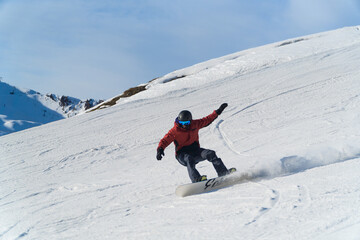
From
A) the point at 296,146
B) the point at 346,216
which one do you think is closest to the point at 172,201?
the point at 346,216

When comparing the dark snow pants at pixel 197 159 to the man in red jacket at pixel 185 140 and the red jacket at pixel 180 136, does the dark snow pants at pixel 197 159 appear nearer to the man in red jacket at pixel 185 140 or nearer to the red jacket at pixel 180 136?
the man in red jacket at pixel 185 140

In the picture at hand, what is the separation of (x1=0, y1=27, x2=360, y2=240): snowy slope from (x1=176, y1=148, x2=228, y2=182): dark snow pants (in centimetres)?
49

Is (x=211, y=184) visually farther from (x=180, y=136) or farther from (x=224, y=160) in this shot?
(x=224, y=160)

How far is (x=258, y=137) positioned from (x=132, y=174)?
4.27 m

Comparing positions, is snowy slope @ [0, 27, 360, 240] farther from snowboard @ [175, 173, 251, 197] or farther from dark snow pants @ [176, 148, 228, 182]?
dark snow pants @ [176, 148, 228, 182]

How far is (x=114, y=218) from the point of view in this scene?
3.96m

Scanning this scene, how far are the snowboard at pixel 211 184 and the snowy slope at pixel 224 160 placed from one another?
202 millimetres

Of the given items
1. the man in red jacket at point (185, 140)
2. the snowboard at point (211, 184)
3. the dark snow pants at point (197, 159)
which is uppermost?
the man in red jacket at point (185, 140)

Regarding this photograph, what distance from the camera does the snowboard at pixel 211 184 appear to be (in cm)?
455

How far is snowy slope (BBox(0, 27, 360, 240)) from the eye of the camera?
3.09 meters

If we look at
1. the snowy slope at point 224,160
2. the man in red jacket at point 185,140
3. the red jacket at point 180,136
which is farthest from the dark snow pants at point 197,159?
the snowy slope at point 224,160

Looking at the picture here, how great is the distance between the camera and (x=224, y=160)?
7617 mm

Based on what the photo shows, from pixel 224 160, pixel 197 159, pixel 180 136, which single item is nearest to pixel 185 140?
pixel 180 136

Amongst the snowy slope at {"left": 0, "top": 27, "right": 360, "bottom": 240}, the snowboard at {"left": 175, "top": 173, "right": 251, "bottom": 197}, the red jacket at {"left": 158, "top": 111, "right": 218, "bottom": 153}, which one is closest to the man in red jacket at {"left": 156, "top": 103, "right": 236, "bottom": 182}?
the red jacket at {"left": 158, "top": 111, "right": 218, "bottom": 153}
